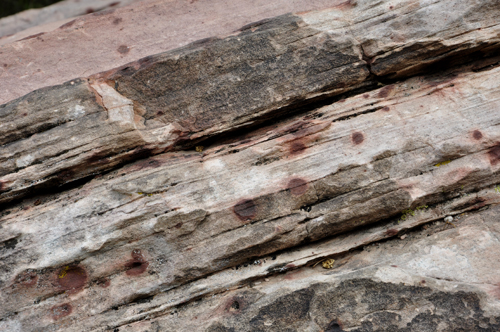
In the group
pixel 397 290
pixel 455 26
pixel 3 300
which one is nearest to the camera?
pixel 397 290

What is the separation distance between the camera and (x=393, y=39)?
14.4ft

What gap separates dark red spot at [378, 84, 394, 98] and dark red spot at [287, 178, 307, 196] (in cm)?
150

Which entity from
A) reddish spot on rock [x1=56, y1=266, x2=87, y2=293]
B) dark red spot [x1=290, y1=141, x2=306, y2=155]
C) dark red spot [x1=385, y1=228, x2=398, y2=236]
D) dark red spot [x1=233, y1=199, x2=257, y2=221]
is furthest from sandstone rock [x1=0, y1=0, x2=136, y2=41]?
dark red spot [x1=385, y1=228, x2=398, y2=236]

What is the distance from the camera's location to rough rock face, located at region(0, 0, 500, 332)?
3.68m

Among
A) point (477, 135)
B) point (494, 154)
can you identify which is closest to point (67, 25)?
point (477, 135)

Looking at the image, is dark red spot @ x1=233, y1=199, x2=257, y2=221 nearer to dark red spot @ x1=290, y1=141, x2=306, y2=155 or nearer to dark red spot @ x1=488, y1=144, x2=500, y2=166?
dark red spot @ x1=290, y1=141, x2=306, y2=155

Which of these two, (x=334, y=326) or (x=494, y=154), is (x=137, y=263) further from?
(x=494, y=154)

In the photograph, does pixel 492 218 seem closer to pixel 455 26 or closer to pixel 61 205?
pixel 455 26

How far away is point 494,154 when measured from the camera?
401 centimetres

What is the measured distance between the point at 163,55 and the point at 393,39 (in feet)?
9.47

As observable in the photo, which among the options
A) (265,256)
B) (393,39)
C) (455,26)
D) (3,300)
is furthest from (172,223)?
(455,26)

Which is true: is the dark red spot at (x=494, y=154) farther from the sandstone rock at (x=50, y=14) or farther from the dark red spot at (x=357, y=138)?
the sandstone rock at (x=50, y=14)

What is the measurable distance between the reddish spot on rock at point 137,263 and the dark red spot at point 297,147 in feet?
6.82

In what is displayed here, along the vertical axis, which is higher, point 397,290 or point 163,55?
point 163,55
